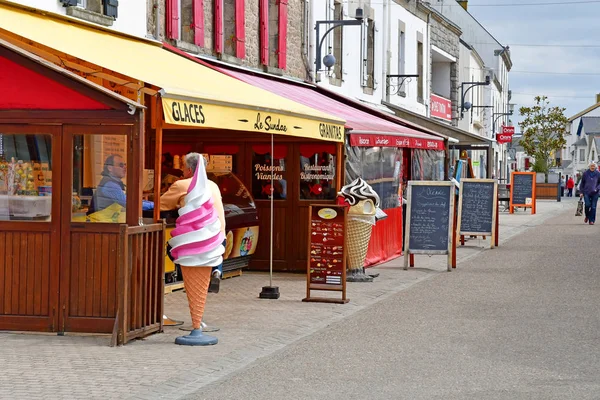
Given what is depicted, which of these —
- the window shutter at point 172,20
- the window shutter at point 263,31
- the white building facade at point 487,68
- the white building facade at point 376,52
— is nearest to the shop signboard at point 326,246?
the window shutter at point 172,20

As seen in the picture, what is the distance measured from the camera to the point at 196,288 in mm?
10289

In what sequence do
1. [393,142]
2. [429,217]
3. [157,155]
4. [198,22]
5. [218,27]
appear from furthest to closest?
[393,142] < [218,27] < [429,217] < [198,22] < [157,155]

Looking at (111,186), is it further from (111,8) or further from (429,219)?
(429,219)

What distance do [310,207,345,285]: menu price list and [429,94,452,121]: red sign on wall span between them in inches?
914

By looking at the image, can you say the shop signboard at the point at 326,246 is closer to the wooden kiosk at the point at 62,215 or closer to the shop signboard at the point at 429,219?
the wooden kiosk at the point at 62,215

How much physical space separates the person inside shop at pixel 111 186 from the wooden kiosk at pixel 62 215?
7cm

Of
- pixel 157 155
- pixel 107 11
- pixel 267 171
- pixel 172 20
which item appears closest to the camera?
pixel 157 155

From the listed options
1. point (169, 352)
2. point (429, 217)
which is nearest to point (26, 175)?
point (169, 352)

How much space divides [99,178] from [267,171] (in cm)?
694

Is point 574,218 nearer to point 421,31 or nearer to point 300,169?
point 421,31

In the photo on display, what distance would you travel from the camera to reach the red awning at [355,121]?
1719 centimetres

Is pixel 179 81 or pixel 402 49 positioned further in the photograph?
pixel 402 49

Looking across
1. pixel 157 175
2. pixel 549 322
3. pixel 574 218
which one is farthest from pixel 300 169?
pixel 574 218

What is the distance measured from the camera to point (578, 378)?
8.27m
